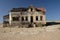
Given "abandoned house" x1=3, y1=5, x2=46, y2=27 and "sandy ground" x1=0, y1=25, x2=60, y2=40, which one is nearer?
"sandy ground" x1=0, y1=25, x2=60, y2=40

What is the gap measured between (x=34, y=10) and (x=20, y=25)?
5441mm

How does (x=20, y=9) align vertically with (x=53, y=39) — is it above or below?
above

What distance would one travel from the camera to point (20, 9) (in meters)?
38.3

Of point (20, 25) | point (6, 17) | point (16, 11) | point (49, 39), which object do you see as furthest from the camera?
point (6, 17)

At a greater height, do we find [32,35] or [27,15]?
[27,15]

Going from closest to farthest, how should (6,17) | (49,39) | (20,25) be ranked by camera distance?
(49,39) → (20,25) → (6,17)

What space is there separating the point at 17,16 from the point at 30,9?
11.2 feet

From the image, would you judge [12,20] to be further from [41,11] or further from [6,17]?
[41,11]

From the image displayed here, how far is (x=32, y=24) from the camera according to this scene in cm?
3650

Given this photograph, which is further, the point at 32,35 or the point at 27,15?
the point at 27,15

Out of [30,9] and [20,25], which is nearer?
[20,25]

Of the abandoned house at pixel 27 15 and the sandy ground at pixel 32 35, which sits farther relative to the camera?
the abandoned house at pixel 27 15

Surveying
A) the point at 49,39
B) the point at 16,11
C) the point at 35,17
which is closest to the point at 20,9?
the point at 16,11

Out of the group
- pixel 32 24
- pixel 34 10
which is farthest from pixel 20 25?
pixel 34 10
